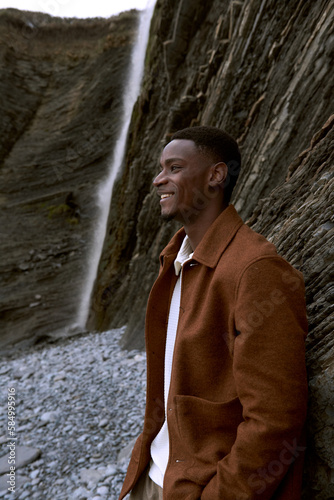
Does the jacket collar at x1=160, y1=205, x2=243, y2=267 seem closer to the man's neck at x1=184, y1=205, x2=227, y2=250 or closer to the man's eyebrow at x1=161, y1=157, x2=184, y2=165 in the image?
the man's neck at x1=184, y1=205, x2=227, y2=250

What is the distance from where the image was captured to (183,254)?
2477mm

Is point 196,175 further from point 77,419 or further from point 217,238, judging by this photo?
point 77,419

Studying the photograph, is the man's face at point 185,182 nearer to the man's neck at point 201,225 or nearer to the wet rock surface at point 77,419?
the man's neck at point 201,225

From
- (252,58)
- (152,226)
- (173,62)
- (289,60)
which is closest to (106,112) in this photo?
(173,62)

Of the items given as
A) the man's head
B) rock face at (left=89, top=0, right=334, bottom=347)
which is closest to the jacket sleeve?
the man's head

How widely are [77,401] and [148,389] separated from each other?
5002mm

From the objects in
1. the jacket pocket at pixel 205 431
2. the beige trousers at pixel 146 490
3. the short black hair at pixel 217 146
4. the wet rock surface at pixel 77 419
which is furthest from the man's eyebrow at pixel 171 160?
the wet rock surface at pixel 77 419

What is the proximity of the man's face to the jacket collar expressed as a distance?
17cm

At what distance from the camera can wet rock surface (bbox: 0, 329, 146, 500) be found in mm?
4695

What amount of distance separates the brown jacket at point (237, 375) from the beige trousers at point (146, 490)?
41cm

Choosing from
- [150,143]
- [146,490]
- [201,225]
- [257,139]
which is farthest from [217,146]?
[150,143]

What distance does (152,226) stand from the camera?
36.6 feet

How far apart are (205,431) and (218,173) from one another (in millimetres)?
1418

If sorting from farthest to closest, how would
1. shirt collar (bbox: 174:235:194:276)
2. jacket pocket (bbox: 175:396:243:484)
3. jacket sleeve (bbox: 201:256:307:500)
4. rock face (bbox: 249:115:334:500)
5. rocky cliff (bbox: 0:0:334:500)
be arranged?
rocky cliff (bbox: 0:0:334:500)
shirt collar (bbox: 174:235:194:276)
rock face (bbox: 249:115:334:500)
jacket pocket (bbox: 175:396:243:484)
jacket sleeve (bbox: 201:256:307:500)
